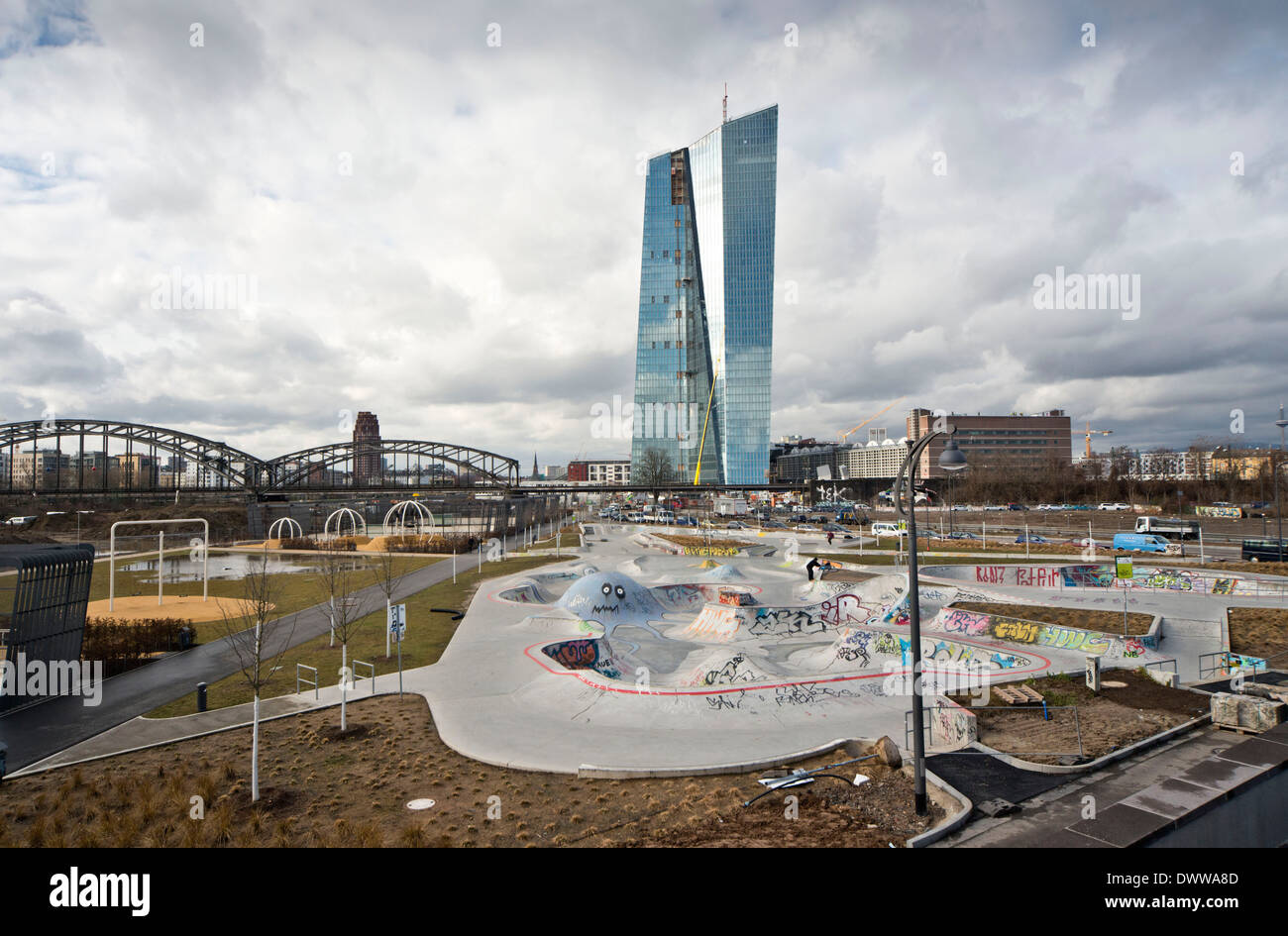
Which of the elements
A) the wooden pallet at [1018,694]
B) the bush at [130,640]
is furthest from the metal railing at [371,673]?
the wooden pallet at [1018,694]

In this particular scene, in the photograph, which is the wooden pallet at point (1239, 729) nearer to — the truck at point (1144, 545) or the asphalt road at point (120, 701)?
the asphalt road at point (120, 701)

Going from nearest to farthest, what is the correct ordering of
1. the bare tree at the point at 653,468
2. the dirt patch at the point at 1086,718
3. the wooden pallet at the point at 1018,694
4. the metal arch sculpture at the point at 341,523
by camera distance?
the dirt patch at the point at 1086,718 → the wooden pallet at the point at 1018,694 → the metal arch sculpture at the point at 341,523 → the bare tree at the point at 653,468

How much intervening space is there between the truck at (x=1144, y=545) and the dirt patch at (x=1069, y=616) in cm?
3155

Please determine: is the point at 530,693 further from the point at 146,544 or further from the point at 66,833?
the point at 146,544

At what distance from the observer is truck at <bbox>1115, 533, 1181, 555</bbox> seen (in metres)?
54.7

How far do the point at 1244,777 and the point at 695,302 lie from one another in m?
183

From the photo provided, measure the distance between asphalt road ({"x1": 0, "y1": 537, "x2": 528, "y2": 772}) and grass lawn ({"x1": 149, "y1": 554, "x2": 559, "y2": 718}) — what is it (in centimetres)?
92

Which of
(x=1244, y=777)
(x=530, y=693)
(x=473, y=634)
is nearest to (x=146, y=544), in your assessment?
(x=473, y=634)

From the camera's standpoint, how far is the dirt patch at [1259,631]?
1011 inches

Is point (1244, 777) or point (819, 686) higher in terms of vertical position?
point (1244, 777)

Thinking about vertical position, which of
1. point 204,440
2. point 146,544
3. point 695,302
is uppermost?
point 695,302

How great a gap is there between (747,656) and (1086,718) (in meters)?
10.7
